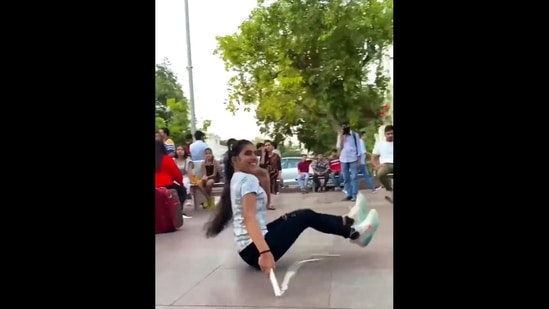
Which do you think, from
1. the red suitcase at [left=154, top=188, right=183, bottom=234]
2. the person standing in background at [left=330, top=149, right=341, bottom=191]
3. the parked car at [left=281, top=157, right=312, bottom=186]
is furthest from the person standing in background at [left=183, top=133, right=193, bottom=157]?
the person standing in background at [left=330, top=149, right=341, bottom=191]

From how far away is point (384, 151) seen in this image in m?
2.17

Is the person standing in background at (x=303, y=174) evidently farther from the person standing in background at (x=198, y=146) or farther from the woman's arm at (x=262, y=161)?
the person standing in background at (x=198, y=146)

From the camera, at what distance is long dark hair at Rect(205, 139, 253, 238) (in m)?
2.38

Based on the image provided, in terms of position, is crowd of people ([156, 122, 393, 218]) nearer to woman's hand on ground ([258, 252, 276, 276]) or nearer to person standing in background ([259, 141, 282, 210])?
person standing in background ([259, 141, 282, 210])

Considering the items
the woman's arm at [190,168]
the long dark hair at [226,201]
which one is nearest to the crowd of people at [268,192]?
the long dark hair at [226,201]

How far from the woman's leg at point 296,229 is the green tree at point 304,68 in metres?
0.32

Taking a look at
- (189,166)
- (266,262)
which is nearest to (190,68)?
(189,166)

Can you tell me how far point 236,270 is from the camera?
2.35 m

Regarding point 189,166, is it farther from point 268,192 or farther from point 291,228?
point 291,228

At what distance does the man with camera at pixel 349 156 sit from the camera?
231 centimetres

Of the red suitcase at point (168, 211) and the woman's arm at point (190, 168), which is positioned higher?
the woman's arm at point (190, 168)

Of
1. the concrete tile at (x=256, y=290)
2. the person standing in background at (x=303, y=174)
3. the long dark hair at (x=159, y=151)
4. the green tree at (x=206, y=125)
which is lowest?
the concrete tile at (x=256, y=290)
